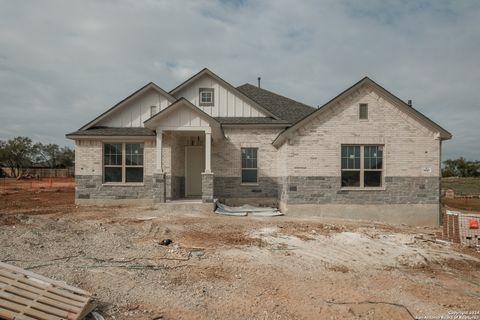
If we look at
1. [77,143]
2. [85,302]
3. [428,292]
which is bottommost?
[428,292]

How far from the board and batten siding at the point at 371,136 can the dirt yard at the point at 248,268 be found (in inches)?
128

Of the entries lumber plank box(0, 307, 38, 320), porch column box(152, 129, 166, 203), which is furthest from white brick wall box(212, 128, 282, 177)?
lumber plank box(0, 307, 38, 320)

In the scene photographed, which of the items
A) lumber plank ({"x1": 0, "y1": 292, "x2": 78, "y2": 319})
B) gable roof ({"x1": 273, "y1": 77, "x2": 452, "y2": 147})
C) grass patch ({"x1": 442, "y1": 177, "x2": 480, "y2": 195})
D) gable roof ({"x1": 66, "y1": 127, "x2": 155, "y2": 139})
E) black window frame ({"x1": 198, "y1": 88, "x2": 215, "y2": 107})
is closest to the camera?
lumber plank ({"x1": 0, "y1": 292, "x2": 78, "y2": 319})

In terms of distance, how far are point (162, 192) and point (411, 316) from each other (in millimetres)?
10755

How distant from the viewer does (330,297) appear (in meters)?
4.84

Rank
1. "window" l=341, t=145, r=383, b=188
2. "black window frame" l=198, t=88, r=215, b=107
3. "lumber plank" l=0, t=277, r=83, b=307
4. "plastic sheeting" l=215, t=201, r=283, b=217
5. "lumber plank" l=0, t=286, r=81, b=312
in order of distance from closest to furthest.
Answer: "lumber plank" l=0, t=286, r=81, b=312 < "lumber plank" l=0, t=277, r=83, b=307 < "window" l=341, t=145, r=383, b=188 < "plastic sheeting" l=215, t=201, r=283, b=217 < "black window frame" l=198, t=88, r=215, b=107

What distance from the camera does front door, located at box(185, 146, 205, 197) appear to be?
1636 cm

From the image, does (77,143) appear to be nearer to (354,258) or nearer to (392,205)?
(354,258)

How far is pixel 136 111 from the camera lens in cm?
1580

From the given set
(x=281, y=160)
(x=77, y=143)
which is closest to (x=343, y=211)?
(x=281, y=160)

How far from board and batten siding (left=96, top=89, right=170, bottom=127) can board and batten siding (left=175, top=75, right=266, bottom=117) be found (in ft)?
3.84

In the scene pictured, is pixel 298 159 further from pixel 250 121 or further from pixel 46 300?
pixel 46 300

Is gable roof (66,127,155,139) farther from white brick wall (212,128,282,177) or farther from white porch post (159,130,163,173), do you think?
white brick wall (212,128,282,177)

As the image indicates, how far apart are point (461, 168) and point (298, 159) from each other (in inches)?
3232
